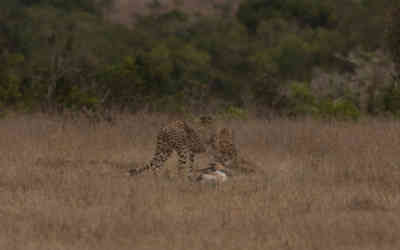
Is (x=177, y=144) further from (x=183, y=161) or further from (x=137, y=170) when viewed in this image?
(x=137, y=170)

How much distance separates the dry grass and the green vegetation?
204 cm

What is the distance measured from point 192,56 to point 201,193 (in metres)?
21.3

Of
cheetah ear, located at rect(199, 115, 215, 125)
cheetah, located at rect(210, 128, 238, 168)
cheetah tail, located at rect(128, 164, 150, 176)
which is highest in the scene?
cheetah ear, located at rect(199, 115, 215, 125)

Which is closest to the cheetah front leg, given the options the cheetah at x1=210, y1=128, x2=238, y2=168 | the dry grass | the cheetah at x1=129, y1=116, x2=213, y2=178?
the cheetah at x1=129, y1=116, x2=213, y2=178

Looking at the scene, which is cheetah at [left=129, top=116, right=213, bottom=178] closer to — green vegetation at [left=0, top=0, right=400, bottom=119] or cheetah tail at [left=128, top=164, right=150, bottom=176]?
cheetah tail at [left=128, top=164, right=150, bottom=176]

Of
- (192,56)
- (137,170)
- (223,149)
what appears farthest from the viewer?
(192,56)

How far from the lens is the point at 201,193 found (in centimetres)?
872

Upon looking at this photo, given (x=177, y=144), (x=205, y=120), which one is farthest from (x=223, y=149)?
(x=177, y=144)

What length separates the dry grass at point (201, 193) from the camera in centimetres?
684

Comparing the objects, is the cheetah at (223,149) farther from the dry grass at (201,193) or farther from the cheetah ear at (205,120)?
the dry grass at (201,193)

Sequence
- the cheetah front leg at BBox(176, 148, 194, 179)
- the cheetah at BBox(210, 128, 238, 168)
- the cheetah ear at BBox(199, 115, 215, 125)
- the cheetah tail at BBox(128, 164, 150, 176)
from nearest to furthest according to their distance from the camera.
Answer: the cheetah tail at BBox(128, 164, 150, 176)
the cheetah front leg at BBox(176, 148, 194, 179)
the cheetah at BBox(210, 128, 238, 168)
the cheetah ear at BBox(199, 115, 215, 125)

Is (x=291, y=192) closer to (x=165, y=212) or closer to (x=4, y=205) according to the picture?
(x=165, y=212)

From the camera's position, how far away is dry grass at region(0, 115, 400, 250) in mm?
6836

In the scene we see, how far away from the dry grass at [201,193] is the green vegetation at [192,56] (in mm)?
2043
